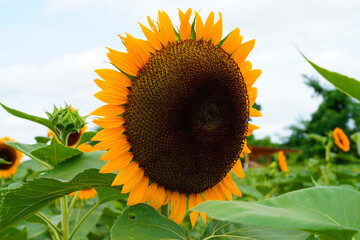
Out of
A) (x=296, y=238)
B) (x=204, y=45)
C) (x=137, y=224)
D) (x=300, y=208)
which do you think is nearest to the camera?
(x=300, y=208)

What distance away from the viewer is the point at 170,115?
116 centimetres

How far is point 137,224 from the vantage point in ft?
3.38

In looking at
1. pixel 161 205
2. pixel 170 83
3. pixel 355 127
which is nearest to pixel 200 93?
pixel 170 83

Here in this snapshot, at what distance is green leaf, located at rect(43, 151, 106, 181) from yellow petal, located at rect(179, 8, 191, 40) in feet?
1.65

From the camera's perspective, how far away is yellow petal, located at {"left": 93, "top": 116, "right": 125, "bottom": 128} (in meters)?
1.17

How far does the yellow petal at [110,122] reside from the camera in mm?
1170

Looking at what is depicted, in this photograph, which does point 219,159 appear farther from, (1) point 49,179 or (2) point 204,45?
(1) point 49,179

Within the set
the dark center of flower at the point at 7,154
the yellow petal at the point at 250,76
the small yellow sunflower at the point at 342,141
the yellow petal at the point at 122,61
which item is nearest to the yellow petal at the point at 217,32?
the yellow petal at the point at 250,76

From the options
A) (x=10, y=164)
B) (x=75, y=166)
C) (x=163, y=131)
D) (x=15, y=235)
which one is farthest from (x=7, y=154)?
(x=163, y=131)

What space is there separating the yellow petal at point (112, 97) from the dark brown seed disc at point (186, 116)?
3 centimetres

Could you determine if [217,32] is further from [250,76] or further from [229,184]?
[229,184]

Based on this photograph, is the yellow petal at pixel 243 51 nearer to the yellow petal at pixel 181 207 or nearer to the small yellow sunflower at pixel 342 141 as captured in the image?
the yellow petal at pixel 181 207

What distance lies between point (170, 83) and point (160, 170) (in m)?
0.27

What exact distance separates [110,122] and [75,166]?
212 mm
